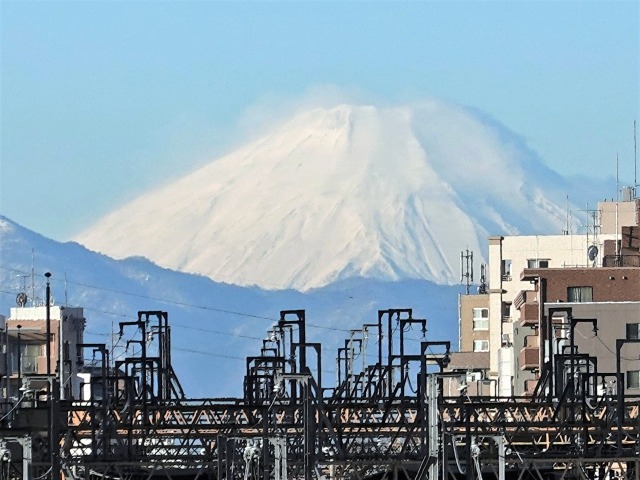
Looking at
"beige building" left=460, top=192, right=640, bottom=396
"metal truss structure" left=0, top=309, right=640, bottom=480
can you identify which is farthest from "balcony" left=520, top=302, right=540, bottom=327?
"metal truss structure" left=0, top=309, right=640, bottom=480

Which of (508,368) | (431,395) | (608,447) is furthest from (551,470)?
(508,368)

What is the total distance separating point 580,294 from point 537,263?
139 feet

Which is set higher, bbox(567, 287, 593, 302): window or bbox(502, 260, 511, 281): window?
bbox(502, 260, 511, 281): window

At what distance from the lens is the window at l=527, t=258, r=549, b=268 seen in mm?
184500

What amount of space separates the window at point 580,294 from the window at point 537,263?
40391mm

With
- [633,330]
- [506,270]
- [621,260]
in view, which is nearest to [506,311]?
[506,270]

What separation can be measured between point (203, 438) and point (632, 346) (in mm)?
70866

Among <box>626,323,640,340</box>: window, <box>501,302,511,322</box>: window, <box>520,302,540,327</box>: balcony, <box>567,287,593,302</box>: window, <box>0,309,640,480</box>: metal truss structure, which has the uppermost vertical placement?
<box>501,302,511,322</box>: window

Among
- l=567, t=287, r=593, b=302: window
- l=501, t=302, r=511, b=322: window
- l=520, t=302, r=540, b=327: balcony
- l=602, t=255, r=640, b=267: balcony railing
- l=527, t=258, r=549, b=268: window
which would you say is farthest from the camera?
l=527, t=258, r=549, b=268: window

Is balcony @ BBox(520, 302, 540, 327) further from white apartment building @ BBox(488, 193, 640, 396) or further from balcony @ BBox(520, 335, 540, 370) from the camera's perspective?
white apartment building @ BBox(488, 193, 640, 396)

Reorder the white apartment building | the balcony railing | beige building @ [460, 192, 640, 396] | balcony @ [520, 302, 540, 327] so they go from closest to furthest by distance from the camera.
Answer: balcony @ [520, 302, 540, 327] → the balcony railing → beige building @ [460, 192, 640, 396] → the white apartment building

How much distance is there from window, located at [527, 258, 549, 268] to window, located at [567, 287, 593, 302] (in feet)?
133

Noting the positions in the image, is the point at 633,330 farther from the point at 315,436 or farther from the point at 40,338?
the point at 315,436

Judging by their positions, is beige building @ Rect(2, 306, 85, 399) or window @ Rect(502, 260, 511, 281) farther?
window @ Rect(502, 260, 511, 281)
